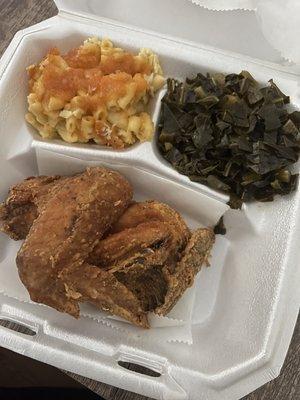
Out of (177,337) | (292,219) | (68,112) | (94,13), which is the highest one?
(94,13)

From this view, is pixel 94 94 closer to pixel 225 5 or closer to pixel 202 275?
pixel 225 5

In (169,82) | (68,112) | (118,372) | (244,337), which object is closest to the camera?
(118,372)

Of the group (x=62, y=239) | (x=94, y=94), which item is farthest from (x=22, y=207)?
(x=94, y=94)

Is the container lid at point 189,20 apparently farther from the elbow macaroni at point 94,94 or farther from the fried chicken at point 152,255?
the fried chicken at point 152,255

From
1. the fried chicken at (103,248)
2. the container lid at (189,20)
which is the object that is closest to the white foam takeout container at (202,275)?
Result: the container lid at (189,20)

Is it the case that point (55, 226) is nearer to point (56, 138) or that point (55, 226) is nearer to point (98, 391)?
point (56, 138)

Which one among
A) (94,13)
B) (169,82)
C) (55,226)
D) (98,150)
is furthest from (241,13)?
(55,226)
